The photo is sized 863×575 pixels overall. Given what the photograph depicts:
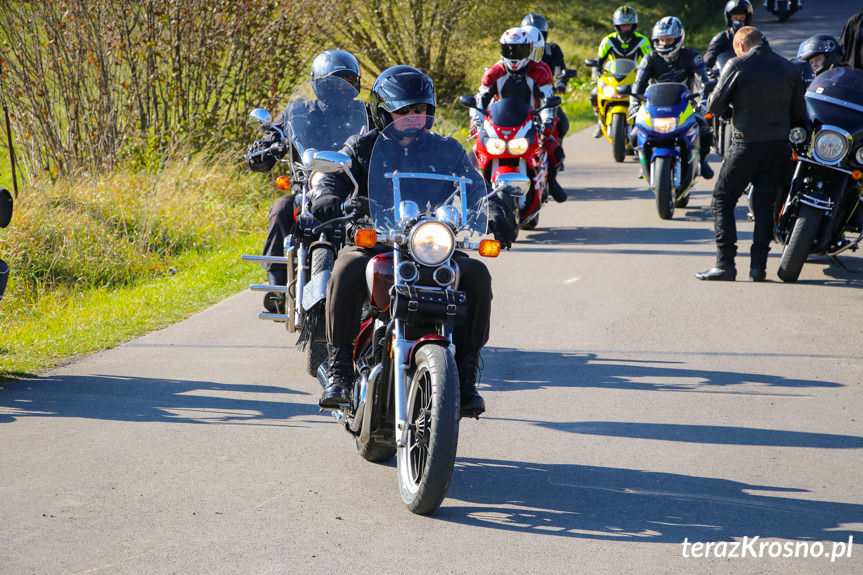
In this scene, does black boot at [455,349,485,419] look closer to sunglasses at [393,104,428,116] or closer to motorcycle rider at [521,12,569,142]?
sunglasses at [393,104,428,116]

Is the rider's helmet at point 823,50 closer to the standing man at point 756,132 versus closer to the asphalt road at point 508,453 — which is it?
the standing man at point 756,132

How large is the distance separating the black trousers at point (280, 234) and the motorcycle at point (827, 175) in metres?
4.26

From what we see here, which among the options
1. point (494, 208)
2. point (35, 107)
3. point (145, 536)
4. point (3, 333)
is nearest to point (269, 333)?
point (3, 333)

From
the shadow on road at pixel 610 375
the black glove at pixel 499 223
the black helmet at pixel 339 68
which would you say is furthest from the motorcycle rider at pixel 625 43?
the black glove at pixel 499 223

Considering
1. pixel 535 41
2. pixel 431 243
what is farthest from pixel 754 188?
pixel 431 243

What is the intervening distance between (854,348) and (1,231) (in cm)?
739

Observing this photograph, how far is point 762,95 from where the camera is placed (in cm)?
866

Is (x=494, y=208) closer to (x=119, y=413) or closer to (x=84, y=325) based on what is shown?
(x=119, y=413)

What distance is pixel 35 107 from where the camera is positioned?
12312mm

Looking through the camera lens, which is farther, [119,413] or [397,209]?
[119,413]

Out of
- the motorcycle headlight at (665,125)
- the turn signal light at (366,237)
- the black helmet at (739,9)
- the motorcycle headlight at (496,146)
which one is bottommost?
the motorcycle headlight at (496,146)

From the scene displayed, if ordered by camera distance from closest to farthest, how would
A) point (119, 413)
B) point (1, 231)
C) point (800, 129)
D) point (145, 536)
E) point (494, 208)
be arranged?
point (145, 536) < point (494, 208) < point (119, 413) < point (800, 129) < point (1, 231)

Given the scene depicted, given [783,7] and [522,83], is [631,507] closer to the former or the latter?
[522,83]

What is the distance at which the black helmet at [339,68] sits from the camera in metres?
7.46
